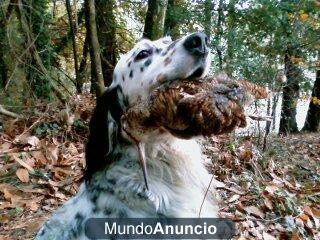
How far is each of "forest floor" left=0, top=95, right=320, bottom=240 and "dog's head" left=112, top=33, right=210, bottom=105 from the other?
1895mm

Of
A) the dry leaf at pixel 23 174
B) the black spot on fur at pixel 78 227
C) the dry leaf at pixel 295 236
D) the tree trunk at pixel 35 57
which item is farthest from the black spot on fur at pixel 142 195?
the tree trunk at pixel 35 57

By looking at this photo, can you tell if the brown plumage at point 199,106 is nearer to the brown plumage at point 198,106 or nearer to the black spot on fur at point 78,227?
the brown plumage at point 198,106

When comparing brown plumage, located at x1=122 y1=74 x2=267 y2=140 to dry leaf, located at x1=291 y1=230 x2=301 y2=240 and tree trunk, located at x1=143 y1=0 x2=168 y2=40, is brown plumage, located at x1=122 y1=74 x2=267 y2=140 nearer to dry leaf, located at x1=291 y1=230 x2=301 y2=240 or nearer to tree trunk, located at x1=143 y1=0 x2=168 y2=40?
dry leaf, located at x1=291 y1=230 x2=301 y2=240

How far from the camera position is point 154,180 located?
3.05 m

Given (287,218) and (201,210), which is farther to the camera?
(287,218)

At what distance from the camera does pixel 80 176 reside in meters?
5.47

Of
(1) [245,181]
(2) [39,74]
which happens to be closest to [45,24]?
(2) [39,74]

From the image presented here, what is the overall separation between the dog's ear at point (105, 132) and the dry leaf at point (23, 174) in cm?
243

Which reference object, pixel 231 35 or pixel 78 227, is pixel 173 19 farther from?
pixel 78 227

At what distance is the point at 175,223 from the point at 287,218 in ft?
A: 6.71

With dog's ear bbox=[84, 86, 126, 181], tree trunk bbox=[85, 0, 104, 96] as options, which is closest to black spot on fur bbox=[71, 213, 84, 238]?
dog's ear bbox=[84, 86, 126, 181]

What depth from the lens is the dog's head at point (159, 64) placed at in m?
2.60

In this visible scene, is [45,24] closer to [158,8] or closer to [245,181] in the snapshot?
[158,8]

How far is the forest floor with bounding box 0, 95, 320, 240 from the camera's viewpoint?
4.62 m
